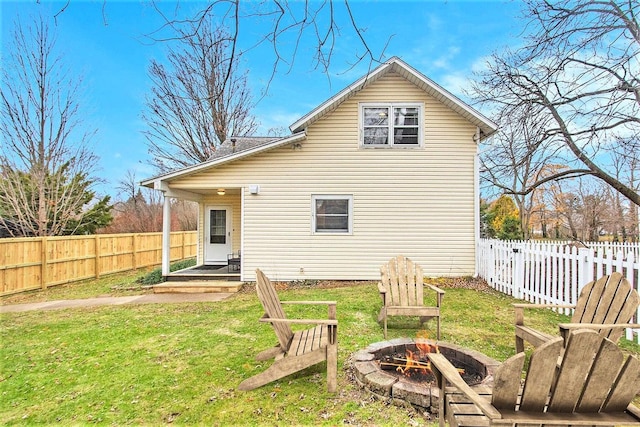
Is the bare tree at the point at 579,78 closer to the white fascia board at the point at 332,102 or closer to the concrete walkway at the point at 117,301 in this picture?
the white fascia board at the point at 332,102

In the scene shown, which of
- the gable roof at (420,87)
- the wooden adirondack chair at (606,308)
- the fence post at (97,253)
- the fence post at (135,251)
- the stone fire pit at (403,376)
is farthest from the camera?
the fence post at (135,251)

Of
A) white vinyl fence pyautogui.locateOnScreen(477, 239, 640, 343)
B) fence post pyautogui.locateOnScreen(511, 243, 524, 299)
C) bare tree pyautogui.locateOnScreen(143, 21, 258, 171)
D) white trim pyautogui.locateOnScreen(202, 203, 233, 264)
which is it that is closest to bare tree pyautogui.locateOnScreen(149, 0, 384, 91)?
white vinyl fence pyautogui.locateOnScreen(477, 239, 640, 343)

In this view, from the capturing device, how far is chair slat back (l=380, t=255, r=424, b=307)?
4980 mm

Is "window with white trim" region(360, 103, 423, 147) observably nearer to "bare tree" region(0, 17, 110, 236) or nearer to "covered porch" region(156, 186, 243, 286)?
"covered porch" region(156, 186, 243, 286)

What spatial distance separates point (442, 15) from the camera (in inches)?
175

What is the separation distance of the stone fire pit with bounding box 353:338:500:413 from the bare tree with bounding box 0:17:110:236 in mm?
13369

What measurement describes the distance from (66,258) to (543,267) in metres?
13.3

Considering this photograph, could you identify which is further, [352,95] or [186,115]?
[186,115]

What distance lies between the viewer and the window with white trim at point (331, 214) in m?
9.37

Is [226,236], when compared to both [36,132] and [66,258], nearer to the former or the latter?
[66,258]

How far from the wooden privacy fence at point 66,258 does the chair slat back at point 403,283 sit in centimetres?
1017

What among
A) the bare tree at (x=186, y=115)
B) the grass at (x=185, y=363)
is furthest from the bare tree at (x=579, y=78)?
the bare tree at (x=186, y=115)

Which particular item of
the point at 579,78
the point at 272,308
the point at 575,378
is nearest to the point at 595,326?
the point at 575,378

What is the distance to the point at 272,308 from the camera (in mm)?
3334
